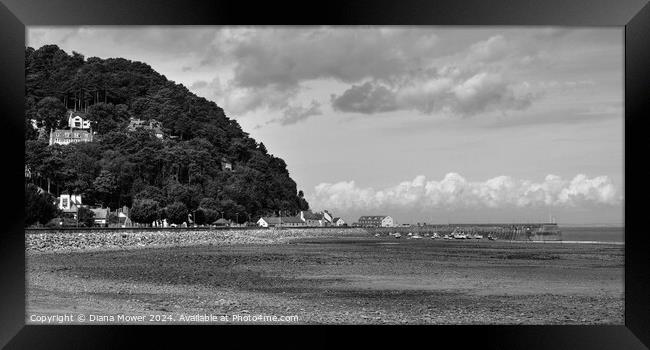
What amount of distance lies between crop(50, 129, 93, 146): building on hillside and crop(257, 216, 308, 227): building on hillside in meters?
12.6

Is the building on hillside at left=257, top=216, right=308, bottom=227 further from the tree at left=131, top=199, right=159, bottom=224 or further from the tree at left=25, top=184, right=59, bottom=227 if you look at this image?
the tree at left=25, top=184, right=59, bottom=227

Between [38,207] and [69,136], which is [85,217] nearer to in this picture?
[38,207]

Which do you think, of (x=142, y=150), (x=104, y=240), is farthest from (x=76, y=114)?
(x=104, y=240)

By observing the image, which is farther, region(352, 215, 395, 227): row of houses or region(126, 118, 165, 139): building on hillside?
region(352, 215, 395, 227): row of houses

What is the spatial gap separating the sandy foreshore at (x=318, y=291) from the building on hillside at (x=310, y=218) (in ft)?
121

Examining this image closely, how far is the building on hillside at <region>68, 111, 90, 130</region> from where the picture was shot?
129 ft

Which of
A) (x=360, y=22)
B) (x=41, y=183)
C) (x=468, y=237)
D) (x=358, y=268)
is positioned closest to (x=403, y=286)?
(x=358, y=268)

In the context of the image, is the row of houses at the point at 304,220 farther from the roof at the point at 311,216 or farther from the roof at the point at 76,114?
the roof at the point at 76,114

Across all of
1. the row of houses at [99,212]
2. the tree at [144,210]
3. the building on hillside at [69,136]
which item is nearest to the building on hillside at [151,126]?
the building on hillside at [69,136]

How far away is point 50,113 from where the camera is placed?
3722 cm

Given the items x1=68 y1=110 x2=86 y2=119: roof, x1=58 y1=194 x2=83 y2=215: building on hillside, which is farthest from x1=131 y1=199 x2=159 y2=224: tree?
x1=68 y1=110 x2=86 y2=119: roof

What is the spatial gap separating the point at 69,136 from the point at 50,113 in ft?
5.40

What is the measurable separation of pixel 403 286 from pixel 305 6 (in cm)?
738

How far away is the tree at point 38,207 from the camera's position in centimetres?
2553
